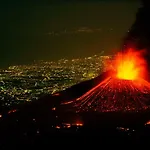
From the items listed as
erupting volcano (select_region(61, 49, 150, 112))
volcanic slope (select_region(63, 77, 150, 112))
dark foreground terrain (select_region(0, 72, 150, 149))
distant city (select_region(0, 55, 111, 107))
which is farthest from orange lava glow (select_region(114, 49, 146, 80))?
distant city (select_region(0, 55, 111, 107))

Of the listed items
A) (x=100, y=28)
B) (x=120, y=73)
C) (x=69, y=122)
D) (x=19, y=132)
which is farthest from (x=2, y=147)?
→ (x=100, y=28)

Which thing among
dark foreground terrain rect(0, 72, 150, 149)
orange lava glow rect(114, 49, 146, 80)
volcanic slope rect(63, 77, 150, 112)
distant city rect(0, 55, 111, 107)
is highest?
distant city rect(0, 55, 111, 107)

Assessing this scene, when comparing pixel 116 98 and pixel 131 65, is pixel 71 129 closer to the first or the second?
pixel 116 98

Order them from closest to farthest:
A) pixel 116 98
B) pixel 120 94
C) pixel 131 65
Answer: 1. pixel 116 98
2. pixel 120 94
3. pixel 131 65

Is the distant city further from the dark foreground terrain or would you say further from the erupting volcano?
the dark foreground terrain

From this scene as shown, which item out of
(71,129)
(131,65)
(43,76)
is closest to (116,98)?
(71,129)

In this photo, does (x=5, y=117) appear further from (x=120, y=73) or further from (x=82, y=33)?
(x=82, y=33)

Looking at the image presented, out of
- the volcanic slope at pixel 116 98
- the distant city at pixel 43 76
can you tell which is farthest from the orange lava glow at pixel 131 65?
the distant city at pixel 43 76

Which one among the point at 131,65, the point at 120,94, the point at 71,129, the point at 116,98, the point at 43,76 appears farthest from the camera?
the point at 43,76

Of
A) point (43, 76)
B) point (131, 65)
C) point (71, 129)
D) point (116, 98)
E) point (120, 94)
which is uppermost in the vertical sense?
point (43, 76)
